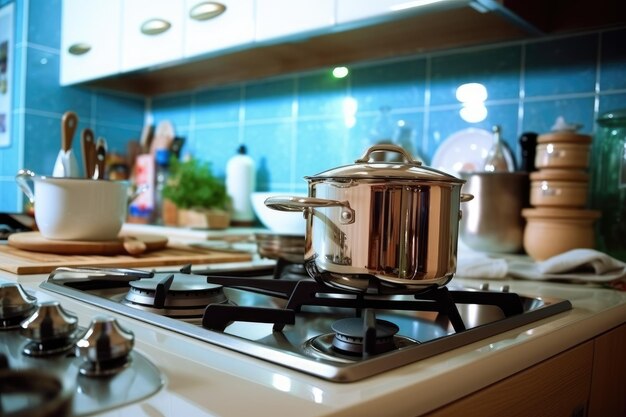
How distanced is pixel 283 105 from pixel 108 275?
118 cm

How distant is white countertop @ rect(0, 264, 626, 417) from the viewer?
1.05 feet

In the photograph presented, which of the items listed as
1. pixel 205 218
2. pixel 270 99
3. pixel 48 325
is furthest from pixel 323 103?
pixel 48 325

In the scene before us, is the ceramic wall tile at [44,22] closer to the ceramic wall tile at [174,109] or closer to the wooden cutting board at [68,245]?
the ceramic wall tile at [174,109]

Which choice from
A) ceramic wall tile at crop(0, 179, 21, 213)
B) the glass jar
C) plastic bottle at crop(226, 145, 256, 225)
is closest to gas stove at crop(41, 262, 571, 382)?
the glass jar

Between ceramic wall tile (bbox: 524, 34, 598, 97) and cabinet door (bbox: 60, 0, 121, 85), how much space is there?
128 cm

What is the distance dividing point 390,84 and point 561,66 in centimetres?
45

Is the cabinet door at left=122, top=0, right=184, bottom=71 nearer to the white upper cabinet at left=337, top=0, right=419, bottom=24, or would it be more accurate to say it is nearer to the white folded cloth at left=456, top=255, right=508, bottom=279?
the white upper cabinet at left=337, top=0, right=419, bottom=24

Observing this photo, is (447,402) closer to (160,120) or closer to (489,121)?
(489,121)

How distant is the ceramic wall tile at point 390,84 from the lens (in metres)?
1.45

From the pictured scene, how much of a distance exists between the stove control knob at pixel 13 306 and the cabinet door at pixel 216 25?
3.32 ft

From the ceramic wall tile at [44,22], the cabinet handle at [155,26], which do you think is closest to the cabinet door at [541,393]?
the cabinet handle at [155,26]

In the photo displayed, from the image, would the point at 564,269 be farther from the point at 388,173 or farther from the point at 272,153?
the point at 272,153

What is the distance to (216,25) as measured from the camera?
1434 mm

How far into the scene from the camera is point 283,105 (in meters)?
1.79
